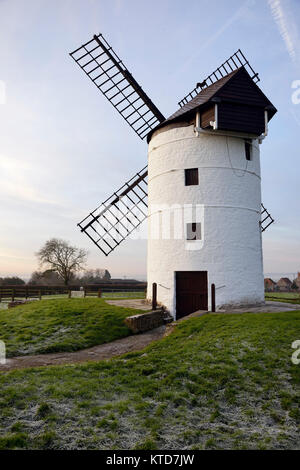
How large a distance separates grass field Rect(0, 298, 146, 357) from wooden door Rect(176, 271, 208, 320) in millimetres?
2228

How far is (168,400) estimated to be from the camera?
20.4 ft

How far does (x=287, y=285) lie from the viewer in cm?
7444

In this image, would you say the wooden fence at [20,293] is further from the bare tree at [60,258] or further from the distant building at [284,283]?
the distant building at [284,283]

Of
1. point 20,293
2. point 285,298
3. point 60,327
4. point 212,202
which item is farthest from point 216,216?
point 20,293

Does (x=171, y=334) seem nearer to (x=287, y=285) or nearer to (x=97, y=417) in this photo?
(x=97, y=417)

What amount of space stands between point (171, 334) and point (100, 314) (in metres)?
4.55

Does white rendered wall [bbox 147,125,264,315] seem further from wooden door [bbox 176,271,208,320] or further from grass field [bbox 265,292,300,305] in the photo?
grass field [bbox 265,292,300,305]

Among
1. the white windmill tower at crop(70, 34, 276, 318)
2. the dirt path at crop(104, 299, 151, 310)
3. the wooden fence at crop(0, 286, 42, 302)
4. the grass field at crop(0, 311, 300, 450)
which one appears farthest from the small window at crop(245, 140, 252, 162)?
the wooden fence at crop(0, 286, 42, 302)

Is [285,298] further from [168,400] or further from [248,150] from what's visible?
[168,400]

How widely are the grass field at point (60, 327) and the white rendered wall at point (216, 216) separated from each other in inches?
128

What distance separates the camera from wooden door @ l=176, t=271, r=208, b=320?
15.7 m

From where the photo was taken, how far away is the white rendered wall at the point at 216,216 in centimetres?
1554
